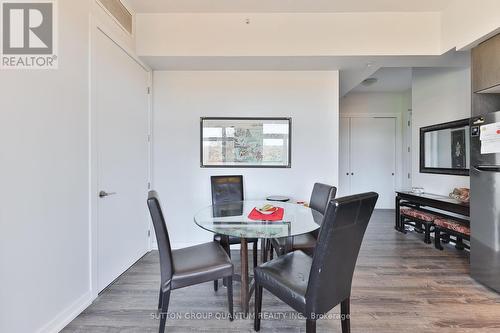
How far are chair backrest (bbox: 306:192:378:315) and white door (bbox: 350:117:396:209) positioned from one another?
4.51 meters

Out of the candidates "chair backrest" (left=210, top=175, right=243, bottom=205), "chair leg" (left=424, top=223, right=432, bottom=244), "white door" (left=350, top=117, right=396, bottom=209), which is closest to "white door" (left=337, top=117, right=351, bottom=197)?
"white door" (left=350, top=117, right=396, bottom=209)

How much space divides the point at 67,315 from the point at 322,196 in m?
2.41

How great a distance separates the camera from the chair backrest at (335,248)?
1258 mm

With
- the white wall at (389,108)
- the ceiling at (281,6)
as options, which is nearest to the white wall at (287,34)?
the ceiling at (281,6)

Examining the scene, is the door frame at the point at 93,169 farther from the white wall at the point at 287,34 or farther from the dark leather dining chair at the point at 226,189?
the dark leather dining chair at the point at 226,189

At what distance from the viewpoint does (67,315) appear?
181 centimetres

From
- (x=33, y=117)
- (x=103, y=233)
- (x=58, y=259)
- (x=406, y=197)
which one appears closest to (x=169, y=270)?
(x=58, y=259)

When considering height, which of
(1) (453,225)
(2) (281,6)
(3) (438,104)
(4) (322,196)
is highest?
(2) (281,6)

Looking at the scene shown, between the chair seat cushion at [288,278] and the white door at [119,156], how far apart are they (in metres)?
1.60

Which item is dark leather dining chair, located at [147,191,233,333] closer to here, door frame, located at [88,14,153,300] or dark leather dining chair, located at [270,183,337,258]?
dark leather dining chair, located at [270,183,337,258]

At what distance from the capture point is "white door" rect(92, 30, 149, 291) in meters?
2.23

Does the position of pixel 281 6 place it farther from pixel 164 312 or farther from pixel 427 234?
pixel 427 234

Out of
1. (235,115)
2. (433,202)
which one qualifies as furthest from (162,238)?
(433,202)

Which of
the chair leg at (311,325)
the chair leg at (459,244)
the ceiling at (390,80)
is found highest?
the ceiling at (390,80)
